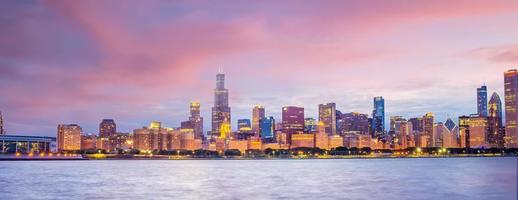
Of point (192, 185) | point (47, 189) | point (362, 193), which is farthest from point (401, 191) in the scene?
point (47, 189)

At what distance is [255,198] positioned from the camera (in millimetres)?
72500

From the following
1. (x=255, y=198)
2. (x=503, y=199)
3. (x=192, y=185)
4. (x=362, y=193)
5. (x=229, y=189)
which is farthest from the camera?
(x=192, y=185)

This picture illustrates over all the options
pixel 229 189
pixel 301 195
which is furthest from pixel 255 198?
pixel 229 189

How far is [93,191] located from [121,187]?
265 inches

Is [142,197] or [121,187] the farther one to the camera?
[121,187]

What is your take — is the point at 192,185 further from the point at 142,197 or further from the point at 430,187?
the point at 430,187

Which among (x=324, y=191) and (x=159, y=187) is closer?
(x=324, y=191)

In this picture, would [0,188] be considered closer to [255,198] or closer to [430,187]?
[255,198]

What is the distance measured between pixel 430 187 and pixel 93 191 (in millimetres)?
44593

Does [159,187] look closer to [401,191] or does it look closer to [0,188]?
[0,188]

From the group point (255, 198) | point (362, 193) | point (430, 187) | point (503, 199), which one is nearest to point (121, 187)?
point (255, 198)

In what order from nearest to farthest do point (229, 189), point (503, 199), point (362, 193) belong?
1. point (503, 199)
2. point (362, 193)
3. point (229, 189)

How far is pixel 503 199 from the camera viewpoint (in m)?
66.7

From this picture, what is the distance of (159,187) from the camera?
88500mm
